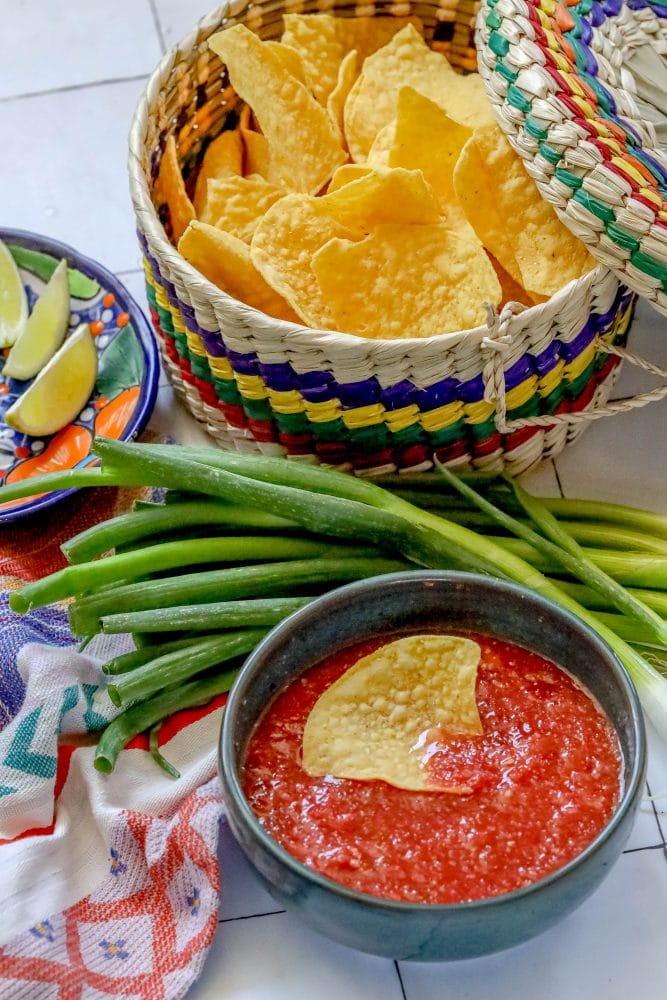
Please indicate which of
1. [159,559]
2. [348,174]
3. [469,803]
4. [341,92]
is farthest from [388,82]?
[469,803]

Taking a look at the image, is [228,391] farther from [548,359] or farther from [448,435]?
[548,359]

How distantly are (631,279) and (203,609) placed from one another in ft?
1.90

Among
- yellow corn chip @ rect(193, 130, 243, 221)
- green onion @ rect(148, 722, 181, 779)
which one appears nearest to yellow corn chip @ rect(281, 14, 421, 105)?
yellow corn chip @ rect(193, 130, 243, 221)

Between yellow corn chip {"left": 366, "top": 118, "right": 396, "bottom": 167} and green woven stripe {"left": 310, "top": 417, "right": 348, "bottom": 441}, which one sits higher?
yellow corn chip {"left": 366, "top": 118, "right": 396, "bottom": 167}

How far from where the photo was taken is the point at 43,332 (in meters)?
1.67

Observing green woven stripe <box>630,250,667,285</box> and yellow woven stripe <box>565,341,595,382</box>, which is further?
yellow woven stripe <box>565,341,595,382</box>

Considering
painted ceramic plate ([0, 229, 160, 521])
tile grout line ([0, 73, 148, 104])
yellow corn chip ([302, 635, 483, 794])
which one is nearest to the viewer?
yellow corn chip ([302, 635, 483, 794])

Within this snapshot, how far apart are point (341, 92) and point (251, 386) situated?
51 cm

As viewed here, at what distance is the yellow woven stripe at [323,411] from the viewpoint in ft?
4.45

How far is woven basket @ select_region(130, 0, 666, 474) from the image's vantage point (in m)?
1.29

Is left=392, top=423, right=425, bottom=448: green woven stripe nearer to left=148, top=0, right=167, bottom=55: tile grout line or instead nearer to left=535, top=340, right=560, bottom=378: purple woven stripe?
left=535, top=340, right=560, bottom=378: purple woven stripe

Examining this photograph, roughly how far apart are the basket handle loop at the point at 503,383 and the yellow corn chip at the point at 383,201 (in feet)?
0.54

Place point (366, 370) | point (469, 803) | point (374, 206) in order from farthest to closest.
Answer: point (374, 206) < point (366, 370) < point (469, 803)

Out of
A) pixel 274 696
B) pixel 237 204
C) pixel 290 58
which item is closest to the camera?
pixel 274 696
